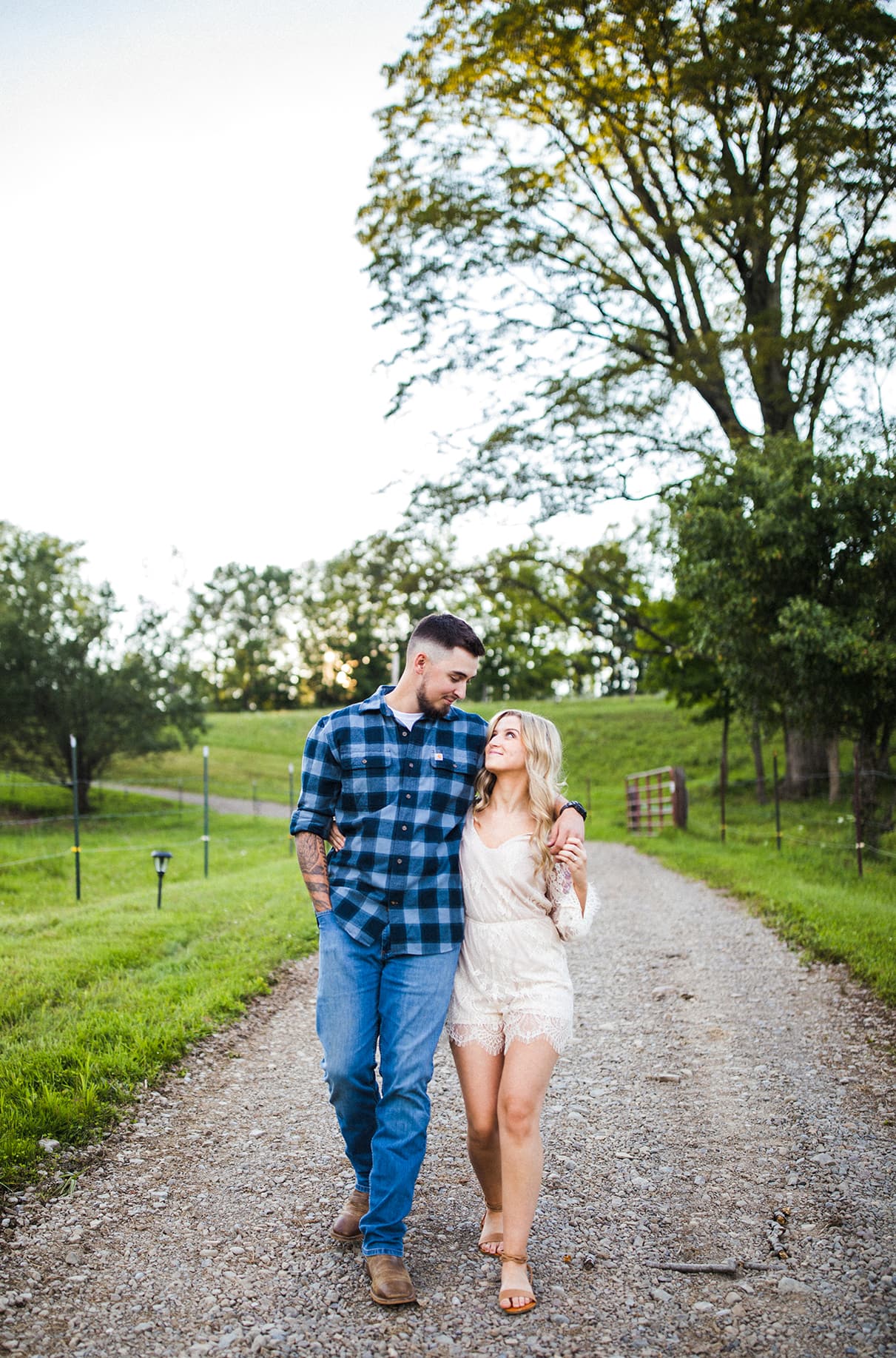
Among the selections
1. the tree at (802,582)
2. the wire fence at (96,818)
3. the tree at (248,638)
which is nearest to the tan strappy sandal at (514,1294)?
the tree at (802,582)

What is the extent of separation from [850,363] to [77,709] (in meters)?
18.5

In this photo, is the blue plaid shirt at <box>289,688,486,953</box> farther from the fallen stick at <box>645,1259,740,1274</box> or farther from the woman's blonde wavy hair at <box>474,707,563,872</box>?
the fallen stick at <box>645,1259,740,1274</box>

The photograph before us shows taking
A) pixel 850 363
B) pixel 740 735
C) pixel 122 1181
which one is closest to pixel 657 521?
pixel 850 363

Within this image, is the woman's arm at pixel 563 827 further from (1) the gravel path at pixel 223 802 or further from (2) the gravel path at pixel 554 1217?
(1) the gravel path at pixel 223 802

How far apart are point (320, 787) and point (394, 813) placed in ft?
0.96

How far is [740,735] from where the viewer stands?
31906mm

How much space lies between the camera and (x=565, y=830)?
3.25 m

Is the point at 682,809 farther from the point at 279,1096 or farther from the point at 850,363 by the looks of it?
the point at 279,1096

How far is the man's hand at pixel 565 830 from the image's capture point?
3.24m

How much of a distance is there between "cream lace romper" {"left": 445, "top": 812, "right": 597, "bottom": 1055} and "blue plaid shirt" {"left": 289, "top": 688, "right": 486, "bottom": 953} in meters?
0.08

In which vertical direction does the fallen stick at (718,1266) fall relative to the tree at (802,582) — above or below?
below

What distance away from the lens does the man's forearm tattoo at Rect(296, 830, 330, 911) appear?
3277 mm

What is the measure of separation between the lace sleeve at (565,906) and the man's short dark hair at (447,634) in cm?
81

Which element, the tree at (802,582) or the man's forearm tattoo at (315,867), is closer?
the man's forearm tattoo at (315,867)
